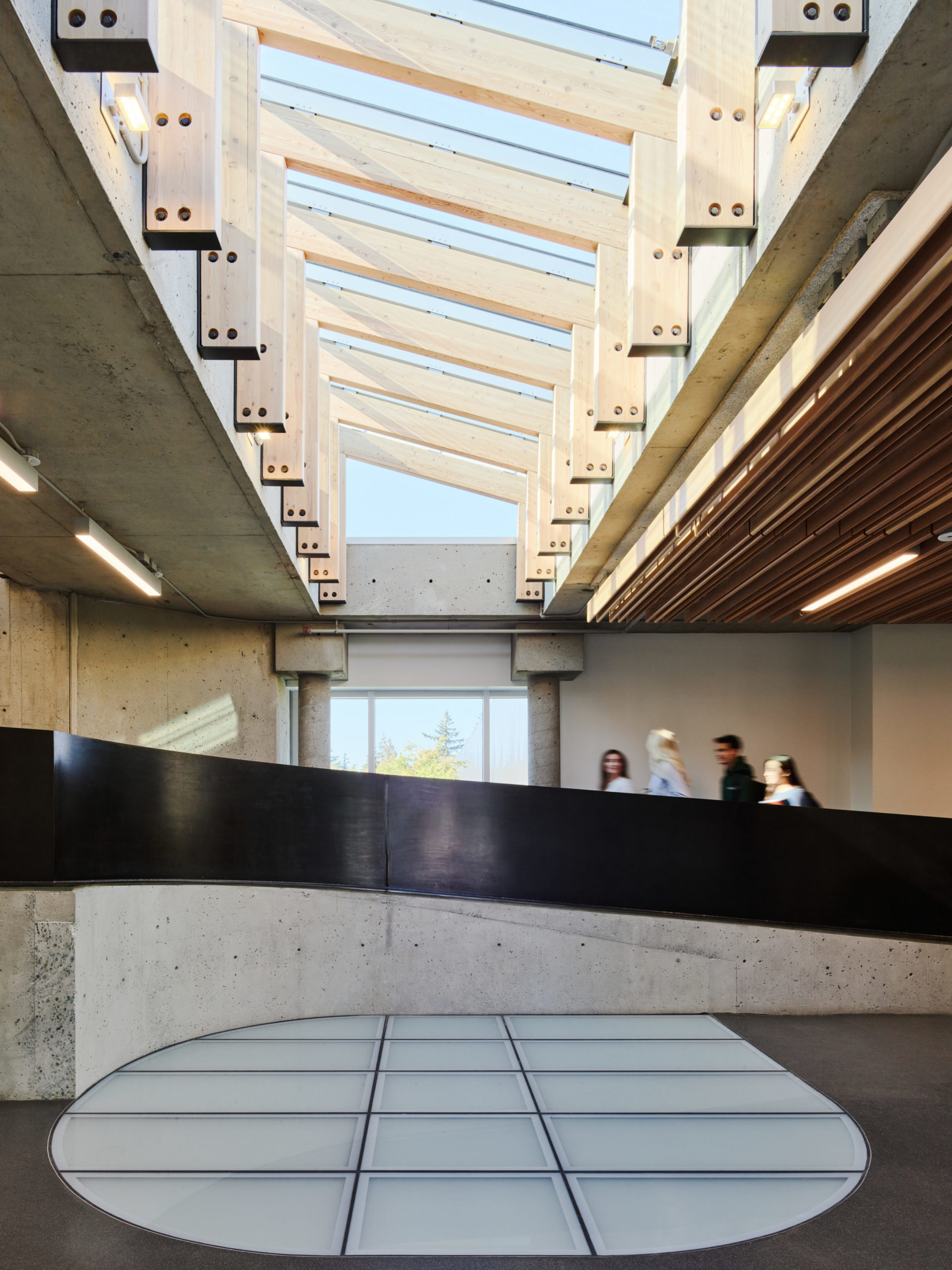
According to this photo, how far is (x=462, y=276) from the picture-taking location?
25.3 ft

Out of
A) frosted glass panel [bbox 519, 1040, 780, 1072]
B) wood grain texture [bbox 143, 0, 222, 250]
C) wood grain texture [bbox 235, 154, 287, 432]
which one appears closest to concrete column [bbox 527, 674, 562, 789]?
frosted glass panel [bbox 519, 1040, 780, 1072]

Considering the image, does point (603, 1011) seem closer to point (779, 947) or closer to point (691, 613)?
point (779, 947)

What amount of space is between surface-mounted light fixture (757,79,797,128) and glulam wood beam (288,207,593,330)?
3.74 meters

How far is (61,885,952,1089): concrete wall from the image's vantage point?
7020 millimetres

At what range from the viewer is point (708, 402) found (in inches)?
252

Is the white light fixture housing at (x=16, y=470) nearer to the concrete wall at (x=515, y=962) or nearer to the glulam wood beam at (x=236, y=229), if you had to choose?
the glulam wood beam at (x=236, y=229)

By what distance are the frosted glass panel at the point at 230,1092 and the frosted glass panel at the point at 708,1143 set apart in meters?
1.25

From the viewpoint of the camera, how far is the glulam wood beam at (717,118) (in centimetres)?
446

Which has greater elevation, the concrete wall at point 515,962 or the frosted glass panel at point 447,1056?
the concrete wall at point 515,962

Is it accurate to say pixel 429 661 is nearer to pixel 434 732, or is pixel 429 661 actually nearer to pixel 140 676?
pixel 434 732

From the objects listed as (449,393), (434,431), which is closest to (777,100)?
(449,393)

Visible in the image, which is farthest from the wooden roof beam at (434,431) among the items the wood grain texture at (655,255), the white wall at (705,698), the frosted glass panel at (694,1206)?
the frosted glass panel at (694,1206)

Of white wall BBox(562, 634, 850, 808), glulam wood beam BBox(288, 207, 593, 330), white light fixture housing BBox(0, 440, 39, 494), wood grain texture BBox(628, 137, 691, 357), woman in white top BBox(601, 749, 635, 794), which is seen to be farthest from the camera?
white wall BBox(562, 634, 850, 808)

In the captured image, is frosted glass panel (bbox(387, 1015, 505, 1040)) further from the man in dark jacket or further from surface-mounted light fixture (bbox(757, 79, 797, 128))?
surface-mounted light fixture (bbox(757, 79, 797, 128))
